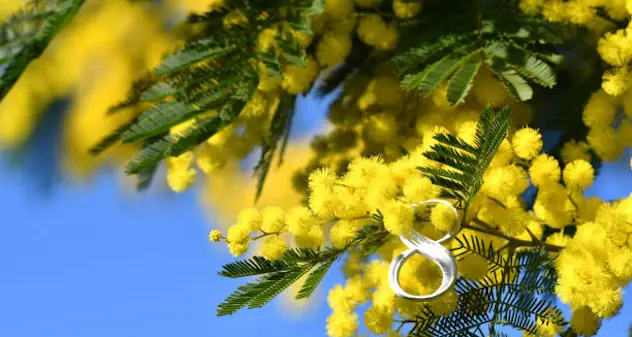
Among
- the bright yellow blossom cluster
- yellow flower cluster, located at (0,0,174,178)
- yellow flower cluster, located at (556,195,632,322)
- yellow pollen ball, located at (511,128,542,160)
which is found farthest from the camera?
yellow flower cluster, located at (0,0,174,178)

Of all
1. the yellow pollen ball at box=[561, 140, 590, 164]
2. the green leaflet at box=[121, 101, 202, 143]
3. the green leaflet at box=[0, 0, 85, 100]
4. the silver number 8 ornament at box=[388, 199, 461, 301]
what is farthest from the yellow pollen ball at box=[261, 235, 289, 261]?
the yellow pollen ball at box=[561, 140, 590, 164]

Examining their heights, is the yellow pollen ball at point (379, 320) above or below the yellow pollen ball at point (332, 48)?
below

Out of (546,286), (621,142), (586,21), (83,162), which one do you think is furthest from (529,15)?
(83,162)

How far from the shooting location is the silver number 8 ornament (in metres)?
1.09

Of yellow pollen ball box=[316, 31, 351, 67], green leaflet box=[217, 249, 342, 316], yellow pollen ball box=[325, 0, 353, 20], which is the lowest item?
green leaflet box=[217, 249, 342, 316]

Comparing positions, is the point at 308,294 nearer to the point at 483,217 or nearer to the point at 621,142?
the point at 483,217

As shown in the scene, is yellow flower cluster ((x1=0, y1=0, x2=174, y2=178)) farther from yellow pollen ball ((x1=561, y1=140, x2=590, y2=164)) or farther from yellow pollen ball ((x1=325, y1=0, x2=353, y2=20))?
yellow pollen ball ((x1=561, y1=140, x2=590, y2=164))

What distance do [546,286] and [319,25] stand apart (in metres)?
0.48

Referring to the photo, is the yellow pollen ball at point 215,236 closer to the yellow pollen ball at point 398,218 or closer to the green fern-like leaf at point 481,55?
the yellow pollen ball at point 398,218

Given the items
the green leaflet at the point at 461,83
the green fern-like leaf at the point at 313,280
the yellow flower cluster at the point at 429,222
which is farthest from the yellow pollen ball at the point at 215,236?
the green leaflet at the point at 461,83

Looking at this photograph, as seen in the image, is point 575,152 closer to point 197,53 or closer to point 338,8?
point 338,8

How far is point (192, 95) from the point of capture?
126 centimetres

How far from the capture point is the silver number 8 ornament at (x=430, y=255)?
1087 millimetres

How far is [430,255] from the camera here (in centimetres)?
110
